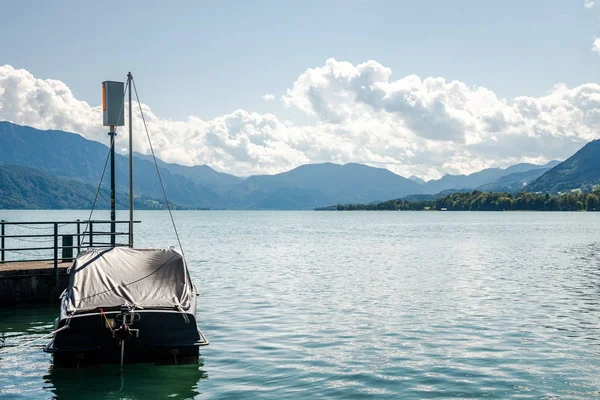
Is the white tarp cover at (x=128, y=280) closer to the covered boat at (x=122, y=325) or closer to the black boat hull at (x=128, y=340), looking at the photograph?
the covered boat at (x=122, y=325)

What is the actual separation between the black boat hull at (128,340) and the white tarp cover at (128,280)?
693mm

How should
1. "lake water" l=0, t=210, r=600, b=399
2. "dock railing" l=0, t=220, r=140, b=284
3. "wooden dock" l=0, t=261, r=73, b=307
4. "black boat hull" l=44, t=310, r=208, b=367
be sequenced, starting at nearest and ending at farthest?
"black boat hull" l=44, t=310, r=208, b=367
"lake water" l=0, t=210, r=600, b=399
"dock railing" l=0, t=220, r=140, b=284
"wooden dock" l=0, t=261, r=73, b=307

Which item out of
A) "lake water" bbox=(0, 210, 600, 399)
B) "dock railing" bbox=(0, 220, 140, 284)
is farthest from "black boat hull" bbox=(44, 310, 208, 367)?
"dock railing" bbox=(0, 220, 140, 284)

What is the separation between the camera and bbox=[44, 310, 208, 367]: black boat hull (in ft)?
47.3

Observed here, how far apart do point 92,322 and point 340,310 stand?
13.9 metres

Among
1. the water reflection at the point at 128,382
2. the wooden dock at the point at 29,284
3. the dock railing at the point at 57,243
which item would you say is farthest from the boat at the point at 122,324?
the wooden dock at the point at 29,284

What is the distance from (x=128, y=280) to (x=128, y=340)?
2.82 meters

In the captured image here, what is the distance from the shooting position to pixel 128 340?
1453 centimetres

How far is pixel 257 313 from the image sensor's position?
2550 centimetres

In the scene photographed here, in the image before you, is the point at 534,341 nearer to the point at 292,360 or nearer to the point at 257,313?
the point at 292,360

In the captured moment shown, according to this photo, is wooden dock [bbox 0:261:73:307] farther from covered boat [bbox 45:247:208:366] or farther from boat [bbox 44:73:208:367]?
covered boat [bbox 45:247:208:366]

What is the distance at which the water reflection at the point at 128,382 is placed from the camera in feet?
46.2

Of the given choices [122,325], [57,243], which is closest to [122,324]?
[122,325]

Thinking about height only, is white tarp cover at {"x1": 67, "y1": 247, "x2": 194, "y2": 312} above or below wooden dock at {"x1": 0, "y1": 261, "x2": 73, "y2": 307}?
above
